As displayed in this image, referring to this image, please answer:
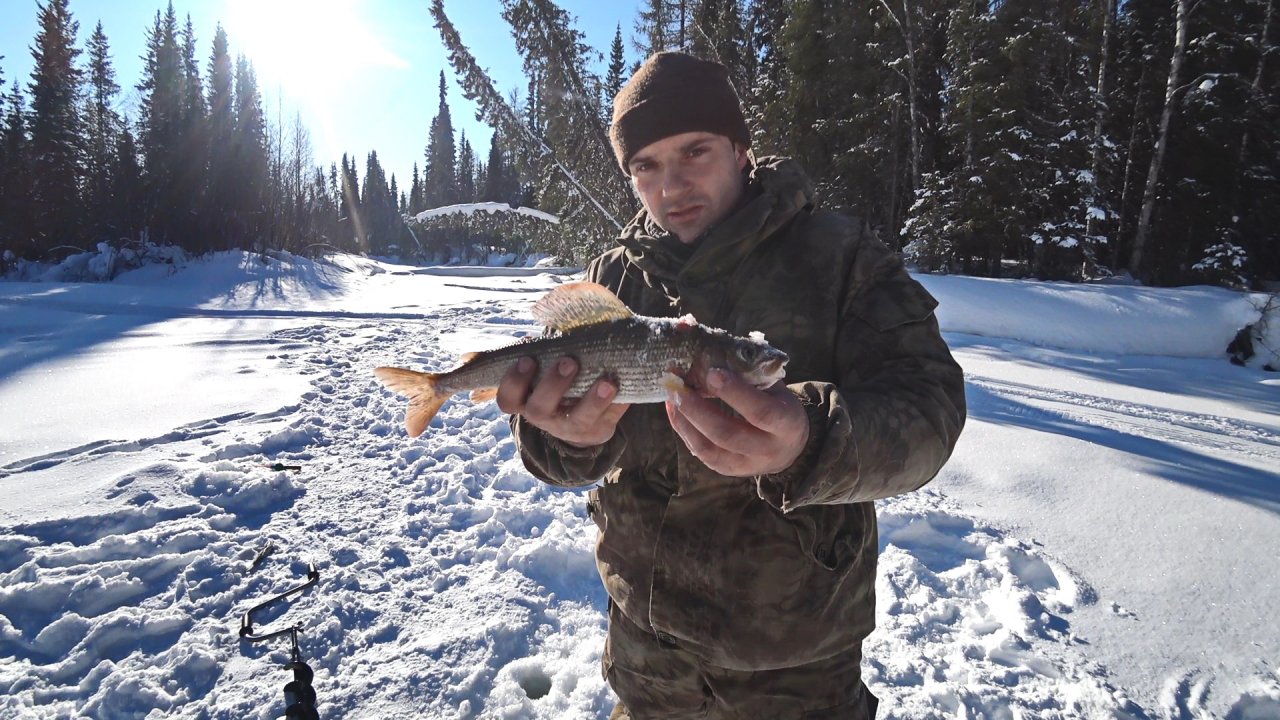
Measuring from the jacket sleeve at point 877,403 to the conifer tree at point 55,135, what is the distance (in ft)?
131

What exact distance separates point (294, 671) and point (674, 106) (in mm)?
3261

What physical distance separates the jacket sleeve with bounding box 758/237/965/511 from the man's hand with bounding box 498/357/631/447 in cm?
59

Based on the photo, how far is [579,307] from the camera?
208 centimetres

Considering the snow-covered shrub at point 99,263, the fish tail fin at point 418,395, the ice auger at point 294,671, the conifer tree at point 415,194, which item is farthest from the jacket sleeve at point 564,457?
the conifer tree at point 415,194

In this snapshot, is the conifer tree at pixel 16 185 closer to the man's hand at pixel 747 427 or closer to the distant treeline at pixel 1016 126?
the distant treeline at pixel 1016 126

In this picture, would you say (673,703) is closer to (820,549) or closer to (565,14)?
(820,549)

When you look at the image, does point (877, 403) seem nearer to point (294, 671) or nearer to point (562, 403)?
point (562, 403)

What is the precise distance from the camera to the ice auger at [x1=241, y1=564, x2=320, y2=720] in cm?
261

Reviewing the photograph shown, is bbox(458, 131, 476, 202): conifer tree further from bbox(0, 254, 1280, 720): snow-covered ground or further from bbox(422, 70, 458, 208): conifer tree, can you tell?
bbox(0, 254, 1280, 720): snow-covered ground

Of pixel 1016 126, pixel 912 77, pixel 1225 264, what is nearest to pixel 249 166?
pixel 912 77

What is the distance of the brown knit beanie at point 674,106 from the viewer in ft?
7.39

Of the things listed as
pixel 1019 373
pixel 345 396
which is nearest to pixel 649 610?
pixel 345 396

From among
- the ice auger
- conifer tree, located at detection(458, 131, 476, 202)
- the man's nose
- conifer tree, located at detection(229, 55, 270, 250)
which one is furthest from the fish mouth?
conifer tree, located at detection(458, 131, 476, 202)

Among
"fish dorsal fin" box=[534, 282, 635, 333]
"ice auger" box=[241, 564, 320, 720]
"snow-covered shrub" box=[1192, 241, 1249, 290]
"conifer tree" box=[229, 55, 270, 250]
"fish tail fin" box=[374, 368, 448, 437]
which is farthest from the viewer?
"conifer tree" box=[229, 55, 270, 250]
